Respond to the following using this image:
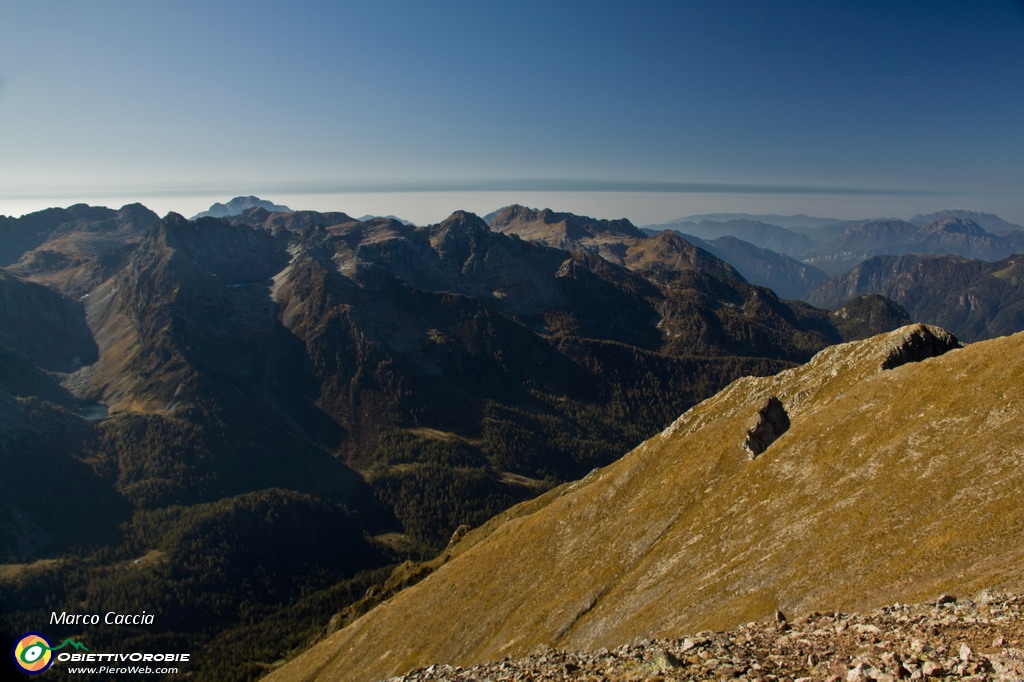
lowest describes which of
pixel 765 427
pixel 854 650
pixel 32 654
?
pixel 32 654

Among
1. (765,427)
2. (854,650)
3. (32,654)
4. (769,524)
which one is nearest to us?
(854,650)

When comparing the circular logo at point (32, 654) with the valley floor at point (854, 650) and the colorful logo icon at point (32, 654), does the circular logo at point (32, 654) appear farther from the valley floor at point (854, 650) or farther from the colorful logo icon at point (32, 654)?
the valley floor at point (854, 650)

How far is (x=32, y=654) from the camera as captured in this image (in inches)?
3086

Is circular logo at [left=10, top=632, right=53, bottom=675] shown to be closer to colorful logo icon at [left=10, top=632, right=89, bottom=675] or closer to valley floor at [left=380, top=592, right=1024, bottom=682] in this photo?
colorful logo icon at [left=10, top=632, right=89, bottom=675]

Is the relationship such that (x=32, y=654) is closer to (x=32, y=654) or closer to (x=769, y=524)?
(x=32, y=654)

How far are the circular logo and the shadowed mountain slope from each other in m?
42.1

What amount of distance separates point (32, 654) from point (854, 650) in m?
107

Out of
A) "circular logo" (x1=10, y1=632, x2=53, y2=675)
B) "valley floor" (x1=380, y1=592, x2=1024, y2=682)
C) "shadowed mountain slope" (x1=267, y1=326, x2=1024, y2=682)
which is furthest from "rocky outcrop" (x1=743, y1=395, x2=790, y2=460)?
Answer: "circular logo" (x1=10, y1=632, x2=53, y2=675)

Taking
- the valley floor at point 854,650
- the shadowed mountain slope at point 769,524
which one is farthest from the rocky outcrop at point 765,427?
the valley floor at point 854,650

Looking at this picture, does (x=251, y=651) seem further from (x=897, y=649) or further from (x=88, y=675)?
(x=897, y=649)

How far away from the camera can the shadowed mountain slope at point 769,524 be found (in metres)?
42.3

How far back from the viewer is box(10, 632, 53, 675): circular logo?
73688mm

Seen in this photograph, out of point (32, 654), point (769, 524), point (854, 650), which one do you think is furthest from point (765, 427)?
point (32, 654)

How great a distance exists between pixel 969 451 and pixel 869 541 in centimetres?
1411
